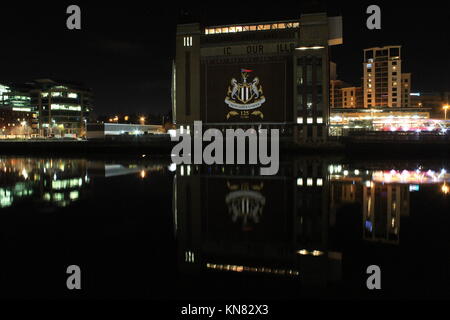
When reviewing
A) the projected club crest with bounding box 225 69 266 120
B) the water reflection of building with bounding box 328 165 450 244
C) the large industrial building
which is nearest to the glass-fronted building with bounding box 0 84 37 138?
the large industrial building

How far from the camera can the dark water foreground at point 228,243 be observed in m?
8.52

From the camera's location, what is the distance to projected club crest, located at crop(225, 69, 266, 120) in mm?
66875

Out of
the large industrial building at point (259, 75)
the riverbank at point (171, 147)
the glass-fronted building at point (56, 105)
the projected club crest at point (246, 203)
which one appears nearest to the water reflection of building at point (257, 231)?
the projected club crest at point (246, 203)

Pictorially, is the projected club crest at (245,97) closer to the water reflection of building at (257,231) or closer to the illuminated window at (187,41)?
the illuminated window at (187,41)

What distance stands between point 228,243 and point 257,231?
1664 millimetres

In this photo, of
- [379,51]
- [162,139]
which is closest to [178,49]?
[162,139]

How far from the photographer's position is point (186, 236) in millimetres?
12727

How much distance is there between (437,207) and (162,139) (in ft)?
183

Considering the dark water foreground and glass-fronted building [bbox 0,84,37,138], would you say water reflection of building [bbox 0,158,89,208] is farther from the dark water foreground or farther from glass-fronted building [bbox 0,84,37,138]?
glass-fronted building [bbox 0,84,37,138]

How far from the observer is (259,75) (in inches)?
2633

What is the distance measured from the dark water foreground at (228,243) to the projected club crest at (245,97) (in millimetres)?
45942

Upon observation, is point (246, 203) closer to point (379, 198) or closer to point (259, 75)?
point (379, 198)

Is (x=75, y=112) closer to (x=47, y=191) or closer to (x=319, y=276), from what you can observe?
(x=47, y=191)

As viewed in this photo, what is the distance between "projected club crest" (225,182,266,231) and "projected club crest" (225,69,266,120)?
4397cm
